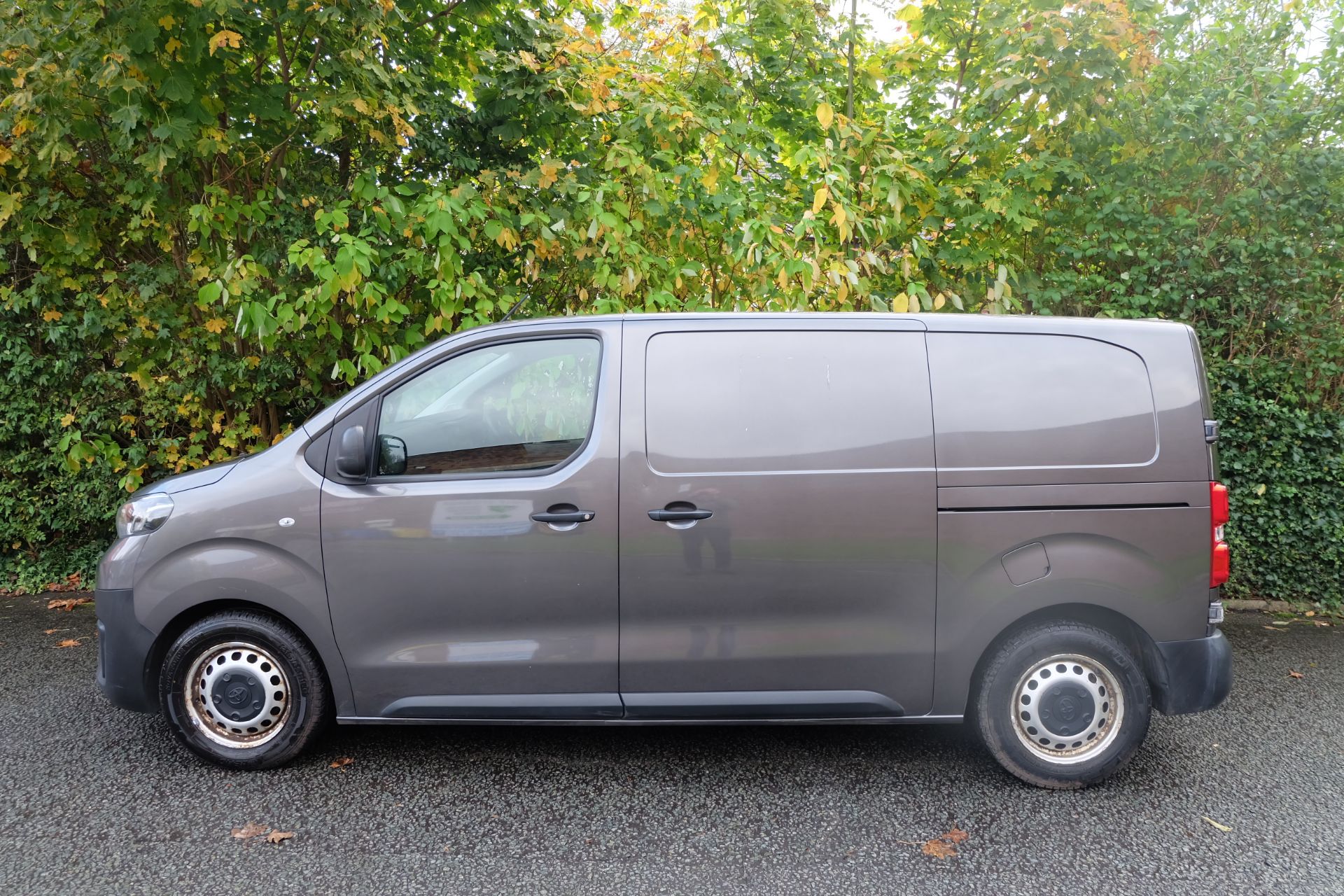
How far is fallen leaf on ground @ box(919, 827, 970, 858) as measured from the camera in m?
2.99

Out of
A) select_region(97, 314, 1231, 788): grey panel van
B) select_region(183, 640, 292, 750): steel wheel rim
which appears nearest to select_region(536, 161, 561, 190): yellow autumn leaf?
select_region(97, 314, 1231, 788): grey panel van

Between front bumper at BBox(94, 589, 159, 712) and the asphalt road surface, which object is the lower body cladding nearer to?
the asphalt road surface

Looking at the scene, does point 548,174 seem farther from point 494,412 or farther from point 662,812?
point 662,812

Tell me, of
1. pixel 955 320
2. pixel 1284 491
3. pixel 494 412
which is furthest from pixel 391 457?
pixel 1284 491

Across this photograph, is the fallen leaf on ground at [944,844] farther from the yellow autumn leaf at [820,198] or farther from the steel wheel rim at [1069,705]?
the yellow autumn leaf at [820,198]

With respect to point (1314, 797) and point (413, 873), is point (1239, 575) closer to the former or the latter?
point (1314, 797)

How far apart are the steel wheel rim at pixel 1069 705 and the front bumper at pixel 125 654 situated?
3.47 metres

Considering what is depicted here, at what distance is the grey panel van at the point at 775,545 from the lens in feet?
11.0

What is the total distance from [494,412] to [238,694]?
61.0 inches

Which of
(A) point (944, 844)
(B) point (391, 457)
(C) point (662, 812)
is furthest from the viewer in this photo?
(B) point (391, 457)

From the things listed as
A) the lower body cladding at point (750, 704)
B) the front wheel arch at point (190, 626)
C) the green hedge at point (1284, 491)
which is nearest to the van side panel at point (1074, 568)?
the lower body cladding at point (750, 704)

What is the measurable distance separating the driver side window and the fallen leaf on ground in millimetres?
1910

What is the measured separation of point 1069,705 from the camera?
11.3ft

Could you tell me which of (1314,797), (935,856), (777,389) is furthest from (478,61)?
(1314,797)
